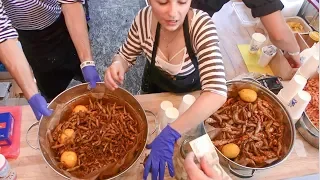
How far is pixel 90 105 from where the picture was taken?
1.25 meters

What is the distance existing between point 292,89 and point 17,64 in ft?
3.68

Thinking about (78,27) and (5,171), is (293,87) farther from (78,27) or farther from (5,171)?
(5,171)

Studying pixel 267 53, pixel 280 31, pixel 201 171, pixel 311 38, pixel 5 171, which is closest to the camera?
pixel 201 171

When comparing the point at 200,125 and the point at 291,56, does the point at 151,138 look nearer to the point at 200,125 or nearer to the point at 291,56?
the point at 200,125

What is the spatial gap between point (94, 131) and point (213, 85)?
0.48 metres

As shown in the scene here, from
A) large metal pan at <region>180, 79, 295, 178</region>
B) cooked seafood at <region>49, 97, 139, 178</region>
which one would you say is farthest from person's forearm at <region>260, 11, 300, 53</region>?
cooked seafood at <region>49, 97, 139, 178</region>

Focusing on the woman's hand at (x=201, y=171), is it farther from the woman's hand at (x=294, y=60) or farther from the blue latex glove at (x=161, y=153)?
the woman's hand at (x=294, y=60)

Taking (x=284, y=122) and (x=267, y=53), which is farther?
(x=267, y=53)

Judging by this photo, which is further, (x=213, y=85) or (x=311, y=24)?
(x=311, y=24)

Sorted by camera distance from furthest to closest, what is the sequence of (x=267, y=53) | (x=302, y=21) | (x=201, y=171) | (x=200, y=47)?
(x=302, y=21), (x=267, y=53), (x=200, y=47), (x=201, y=171)

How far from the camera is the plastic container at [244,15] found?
6.04 ft

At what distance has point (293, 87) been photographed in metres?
1.24

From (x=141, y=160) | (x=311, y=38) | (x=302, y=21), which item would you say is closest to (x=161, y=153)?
(x=141, y=160)

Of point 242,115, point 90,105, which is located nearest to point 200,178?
point 242,115
